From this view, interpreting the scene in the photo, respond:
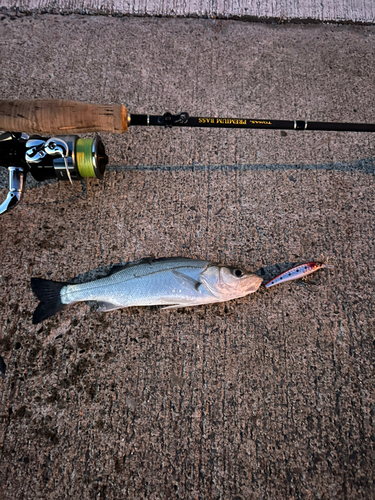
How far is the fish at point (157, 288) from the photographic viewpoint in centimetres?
247

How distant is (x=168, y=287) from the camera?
2480mm

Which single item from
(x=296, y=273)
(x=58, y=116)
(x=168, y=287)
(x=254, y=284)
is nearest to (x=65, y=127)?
(x=58, y=116)

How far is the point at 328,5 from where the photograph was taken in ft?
12.1

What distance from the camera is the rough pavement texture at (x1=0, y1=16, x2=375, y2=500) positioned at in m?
2.21

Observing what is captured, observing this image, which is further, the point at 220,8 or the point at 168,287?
the point at 220,8

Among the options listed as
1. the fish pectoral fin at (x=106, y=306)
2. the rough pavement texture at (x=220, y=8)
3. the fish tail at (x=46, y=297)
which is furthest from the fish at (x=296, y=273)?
the rough pavement texture at (x=220, y=8)

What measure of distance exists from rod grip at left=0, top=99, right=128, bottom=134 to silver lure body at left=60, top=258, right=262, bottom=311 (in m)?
1.08

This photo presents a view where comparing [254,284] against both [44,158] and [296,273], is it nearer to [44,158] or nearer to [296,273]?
[296,273]

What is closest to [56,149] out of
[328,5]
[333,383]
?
[333,383]

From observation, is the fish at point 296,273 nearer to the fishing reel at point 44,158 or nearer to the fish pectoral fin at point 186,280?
the fish pectoral fin at point 186,280

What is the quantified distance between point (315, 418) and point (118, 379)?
54.5 inches

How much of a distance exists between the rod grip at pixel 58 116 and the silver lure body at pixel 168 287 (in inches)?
42.4

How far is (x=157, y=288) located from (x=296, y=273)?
3.48 ft

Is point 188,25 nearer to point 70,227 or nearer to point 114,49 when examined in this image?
point 114,49
